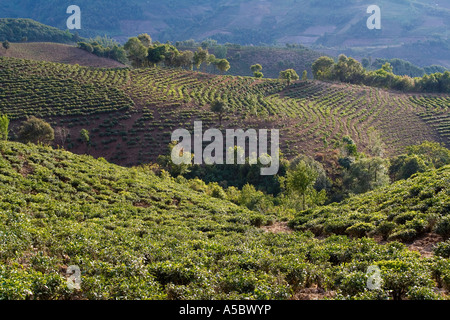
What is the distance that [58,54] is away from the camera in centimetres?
10594

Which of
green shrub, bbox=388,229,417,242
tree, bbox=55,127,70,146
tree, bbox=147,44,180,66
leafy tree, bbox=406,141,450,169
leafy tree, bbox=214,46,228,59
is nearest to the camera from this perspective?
green shrub, bbox=388,229,417,242

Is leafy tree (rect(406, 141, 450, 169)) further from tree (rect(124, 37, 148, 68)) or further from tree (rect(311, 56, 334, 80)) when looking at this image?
tree (rect(124, 37, 148, 68))

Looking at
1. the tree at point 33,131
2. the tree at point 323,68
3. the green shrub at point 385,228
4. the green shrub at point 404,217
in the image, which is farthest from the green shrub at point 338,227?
the tree at point 323,68

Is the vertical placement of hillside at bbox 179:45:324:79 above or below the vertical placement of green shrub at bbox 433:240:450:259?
above

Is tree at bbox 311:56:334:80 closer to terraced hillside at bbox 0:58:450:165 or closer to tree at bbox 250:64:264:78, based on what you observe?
terraced hillside at bbox 0:58:450:165

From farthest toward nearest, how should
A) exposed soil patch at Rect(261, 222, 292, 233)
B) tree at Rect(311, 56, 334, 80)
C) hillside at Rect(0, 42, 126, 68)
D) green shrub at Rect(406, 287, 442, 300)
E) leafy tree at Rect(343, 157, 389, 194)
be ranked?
hillside at Rect(0, 42, 126, 68) → tree at Rect(311, 56, 334, 80) → leafy tree at Rect(343, 157, 389, 194) → exposed soil patch at Rect(261, 222, 292, 233) → green shrub at Rect(406, 287, 442, 300)

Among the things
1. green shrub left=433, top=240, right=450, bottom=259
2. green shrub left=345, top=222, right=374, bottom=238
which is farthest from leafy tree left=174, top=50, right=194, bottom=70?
green shrub left=433, top=240, right=450, bottom=259

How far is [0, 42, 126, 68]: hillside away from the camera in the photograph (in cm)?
9741

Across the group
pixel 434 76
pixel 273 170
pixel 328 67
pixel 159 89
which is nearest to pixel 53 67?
pixel 159 89

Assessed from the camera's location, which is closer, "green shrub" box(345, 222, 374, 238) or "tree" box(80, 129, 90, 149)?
"green shrub" box(345, 222, 374, 238)

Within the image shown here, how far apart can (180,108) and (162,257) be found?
167 ft
